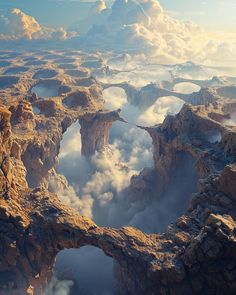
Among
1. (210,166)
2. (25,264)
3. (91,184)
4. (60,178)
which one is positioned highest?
(210,166)

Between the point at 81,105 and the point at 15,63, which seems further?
the point at 15,63

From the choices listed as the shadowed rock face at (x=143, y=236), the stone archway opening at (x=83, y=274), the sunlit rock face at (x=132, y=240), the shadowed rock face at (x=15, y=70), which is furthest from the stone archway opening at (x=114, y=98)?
the sunlit rock face at (x=132, y=240)

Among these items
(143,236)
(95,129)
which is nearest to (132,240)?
(143,236)

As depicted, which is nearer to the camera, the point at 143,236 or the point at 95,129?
the point at 143,236

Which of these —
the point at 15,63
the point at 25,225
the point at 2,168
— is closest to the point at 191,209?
the point at 25,225

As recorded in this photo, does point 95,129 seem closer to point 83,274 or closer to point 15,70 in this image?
point 83,274

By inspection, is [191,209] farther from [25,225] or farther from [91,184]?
[91,184]

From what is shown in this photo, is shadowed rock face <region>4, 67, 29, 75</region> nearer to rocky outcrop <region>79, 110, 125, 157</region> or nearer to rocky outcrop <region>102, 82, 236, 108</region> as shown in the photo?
rocky outcrop <region>102, 82, 236, 108</region>

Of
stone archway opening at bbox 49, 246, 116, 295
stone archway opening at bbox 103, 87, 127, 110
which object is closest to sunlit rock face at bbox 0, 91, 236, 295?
stone archway opening at bbox 49, 246, 116, 295
